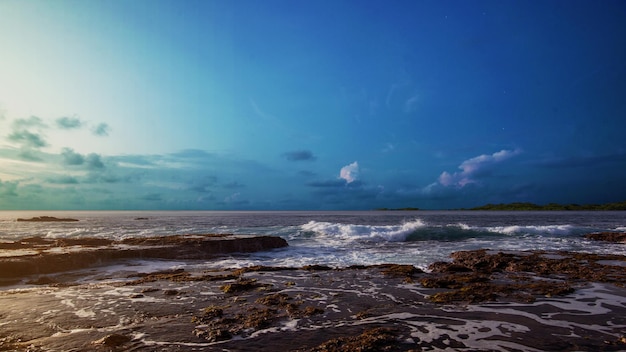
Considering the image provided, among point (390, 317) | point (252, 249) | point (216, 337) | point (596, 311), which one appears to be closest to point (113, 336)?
point (216, 337)

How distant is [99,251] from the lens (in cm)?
2333

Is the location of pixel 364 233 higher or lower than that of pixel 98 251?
lower

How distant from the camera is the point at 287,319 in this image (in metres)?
10.3

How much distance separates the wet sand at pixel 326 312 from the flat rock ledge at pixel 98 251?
8.69ft

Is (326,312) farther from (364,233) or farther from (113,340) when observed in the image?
(364,233)

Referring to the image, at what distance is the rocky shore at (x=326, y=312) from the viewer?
8422 millimetres

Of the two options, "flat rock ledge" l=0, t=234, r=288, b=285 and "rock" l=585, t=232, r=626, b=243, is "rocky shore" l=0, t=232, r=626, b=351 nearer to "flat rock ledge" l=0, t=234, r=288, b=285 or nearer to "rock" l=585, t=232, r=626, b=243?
"flat rock ledge" l=0, t=234, r=288, b=285

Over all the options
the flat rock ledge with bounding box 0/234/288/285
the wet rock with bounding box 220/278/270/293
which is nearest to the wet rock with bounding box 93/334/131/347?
the wet rock with bounding box 220/278/270/293

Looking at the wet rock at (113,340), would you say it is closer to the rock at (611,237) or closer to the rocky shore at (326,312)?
the rocky shore at (326,312)

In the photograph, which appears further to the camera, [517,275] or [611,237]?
[611,237]

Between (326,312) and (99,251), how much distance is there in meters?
18.9

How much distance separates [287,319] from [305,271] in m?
8.87

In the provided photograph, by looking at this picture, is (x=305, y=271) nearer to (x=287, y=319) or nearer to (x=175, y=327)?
(x=287, y=319)

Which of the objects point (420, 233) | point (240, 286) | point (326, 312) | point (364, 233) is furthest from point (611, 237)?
point (240, 286)
